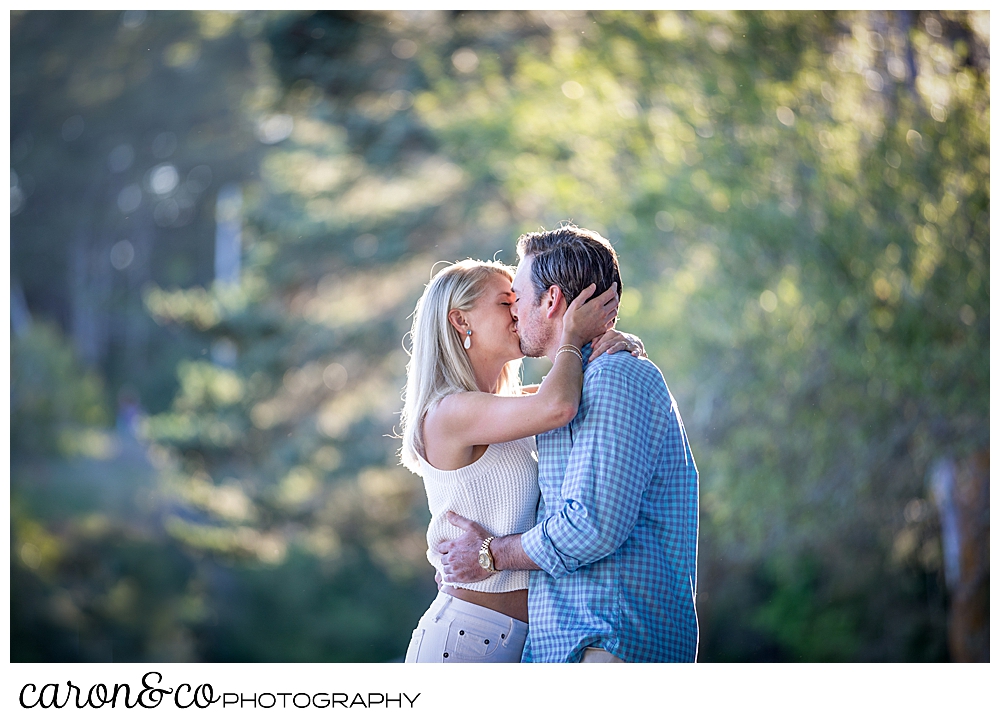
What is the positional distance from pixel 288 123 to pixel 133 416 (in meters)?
6.97

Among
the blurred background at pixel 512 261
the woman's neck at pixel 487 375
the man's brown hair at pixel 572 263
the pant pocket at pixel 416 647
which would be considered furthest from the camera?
the blurred background at pixel 512 261

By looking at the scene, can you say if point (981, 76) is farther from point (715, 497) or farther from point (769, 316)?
point (715, 497)

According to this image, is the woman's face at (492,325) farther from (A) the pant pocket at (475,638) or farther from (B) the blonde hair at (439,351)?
(A) the pant pocket at (475,638)

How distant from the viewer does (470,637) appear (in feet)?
6.54

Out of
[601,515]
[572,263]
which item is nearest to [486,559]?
[601,515]

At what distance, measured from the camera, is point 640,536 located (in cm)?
186

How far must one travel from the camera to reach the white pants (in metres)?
1.99

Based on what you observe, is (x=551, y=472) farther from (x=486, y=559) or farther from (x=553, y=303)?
(x=553, y=303)

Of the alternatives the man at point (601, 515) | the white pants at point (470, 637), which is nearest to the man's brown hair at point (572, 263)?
the man at point (601, 515)

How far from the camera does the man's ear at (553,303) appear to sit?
192cm

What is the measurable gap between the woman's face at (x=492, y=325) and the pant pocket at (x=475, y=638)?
0.54 metres

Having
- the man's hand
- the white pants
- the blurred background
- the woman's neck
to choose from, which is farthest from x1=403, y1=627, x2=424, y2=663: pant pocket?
the blurred background

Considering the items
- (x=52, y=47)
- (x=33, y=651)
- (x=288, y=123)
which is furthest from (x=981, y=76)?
(x=52, y=47)
